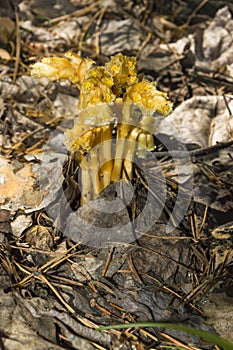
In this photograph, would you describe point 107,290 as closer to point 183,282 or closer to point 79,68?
point 183,282

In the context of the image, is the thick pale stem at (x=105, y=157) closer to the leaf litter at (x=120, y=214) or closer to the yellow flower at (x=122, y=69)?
the leaf litter at (x=120, y=214)

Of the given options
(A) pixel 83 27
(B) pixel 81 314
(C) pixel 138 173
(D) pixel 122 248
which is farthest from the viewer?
(A) pixel 83 27

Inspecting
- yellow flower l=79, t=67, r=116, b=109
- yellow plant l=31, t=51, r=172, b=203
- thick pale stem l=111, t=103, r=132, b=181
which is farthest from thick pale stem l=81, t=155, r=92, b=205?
yellow flower l=79, t=67, r=116, b=109

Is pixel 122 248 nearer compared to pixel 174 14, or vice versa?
pixel 122 248

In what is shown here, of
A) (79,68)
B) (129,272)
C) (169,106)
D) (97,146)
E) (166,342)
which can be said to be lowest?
(166,342)

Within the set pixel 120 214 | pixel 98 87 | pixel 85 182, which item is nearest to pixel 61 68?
pixel 98 87

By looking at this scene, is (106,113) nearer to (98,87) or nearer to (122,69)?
(98,87)

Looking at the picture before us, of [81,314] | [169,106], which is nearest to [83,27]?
[169,106]
